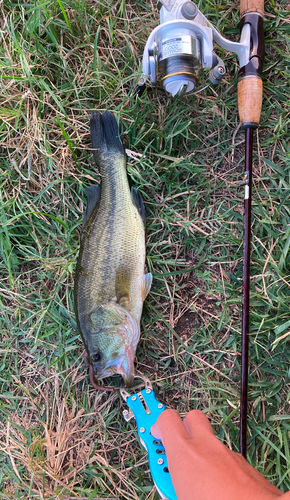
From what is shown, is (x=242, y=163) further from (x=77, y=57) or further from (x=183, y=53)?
(x=77, y=57)

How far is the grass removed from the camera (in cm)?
239

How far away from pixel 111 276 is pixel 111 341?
1.39 ft

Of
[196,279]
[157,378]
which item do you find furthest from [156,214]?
[157,378]

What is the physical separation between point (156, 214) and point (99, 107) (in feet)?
2.95

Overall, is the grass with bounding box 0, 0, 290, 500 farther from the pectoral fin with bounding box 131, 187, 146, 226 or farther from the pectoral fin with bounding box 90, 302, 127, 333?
the pectoral fin with bounding box 90, 302, 127, 333

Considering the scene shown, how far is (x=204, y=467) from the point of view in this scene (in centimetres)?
158

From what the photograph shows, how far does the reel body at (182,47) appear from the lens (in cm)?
206

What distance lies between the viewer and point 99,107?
2.57m

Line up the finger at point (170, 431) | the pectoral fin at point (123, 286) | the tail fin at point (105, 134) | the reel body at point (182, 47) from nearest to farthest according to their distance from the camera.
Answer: the finger at point (170, 431) → the reel body at point (182, 47) → the pectoral fin at point (123, 286) → the tail fin at point (105, 134)

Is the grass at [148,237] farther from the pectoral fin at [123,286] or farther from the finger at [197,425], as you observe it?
the finger at [197,425]

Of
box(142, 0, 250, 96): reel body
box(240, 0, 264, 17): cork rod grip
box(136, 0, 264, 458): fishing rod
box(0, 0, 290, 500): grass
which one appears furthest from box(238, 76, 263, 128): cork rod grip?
box(240, 0, 264, 17): cork rod grip

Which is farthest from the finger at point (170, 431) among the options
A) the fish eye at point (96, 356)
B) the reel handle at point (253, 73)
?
the reel handle at point (253, 73)

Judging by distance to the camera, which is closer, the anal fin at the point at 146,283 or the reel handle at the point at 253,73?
the reel handle at the point at 253,73

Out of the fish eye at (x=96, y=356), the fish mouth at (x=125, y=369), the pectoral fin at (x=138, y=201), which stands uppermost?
the pectoral fin at (x=138, y=201)
